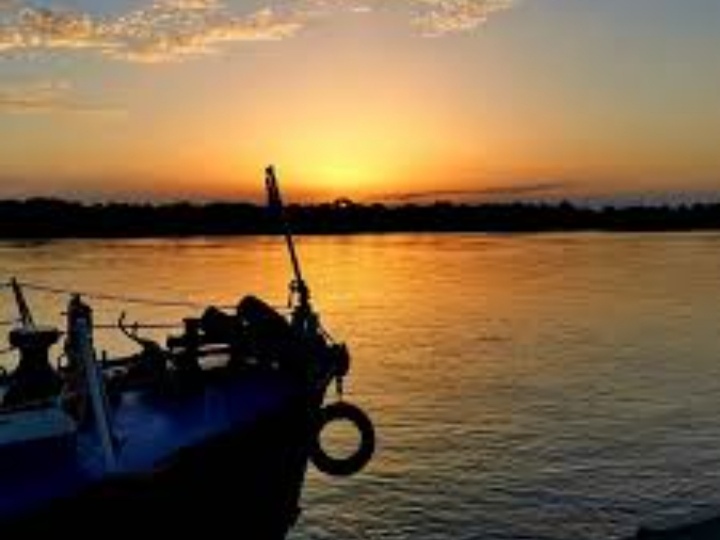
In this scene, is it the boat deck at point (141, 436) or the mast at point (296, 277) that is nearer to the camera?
the boat deck at point (141, 436)

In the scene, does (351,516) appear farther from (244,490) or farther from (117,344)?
(117,344)

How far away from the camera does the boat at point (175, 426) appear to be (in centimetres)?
1201

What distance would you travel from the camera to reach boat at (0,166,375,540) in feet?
39.4

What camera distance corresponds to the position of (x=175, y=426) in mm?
13797

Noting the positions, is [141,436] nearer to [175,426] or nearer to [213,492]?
[175,426]

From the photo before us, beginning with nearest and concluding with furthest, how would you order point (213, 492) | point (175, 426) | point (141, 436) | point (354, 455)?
point (141, 436)
point (213, 492)
point (175, 426)
point (354, 455)

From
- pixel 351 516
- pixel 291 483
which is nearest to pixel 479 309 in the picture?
pixel 351 516

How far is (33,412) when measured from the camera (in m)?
12.3

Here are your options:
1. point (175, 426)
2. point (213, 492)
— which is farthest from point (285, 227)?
point (213, 492)

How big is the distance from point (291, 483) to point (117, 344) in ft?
104

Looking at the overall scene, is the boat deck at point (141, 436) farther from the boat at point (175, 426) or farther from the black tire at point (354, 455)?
the black tire at point (354, 455)

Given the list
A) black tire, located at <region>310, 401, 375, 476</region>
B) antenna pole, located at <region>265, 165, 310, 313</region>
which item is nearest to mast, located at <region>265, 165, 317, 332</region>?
antenna pole, located at <region>265, 165, 310, 313</region>

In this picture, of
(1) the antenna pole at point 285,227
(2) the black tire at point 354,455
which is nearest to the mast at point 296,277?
(1) the antenna pole at point 285,227

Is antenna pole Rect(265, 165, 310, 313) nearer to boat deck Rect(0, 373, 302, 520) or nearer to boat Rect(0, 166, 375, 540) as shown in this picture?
boat Rect(0, 166, 375, 540)
